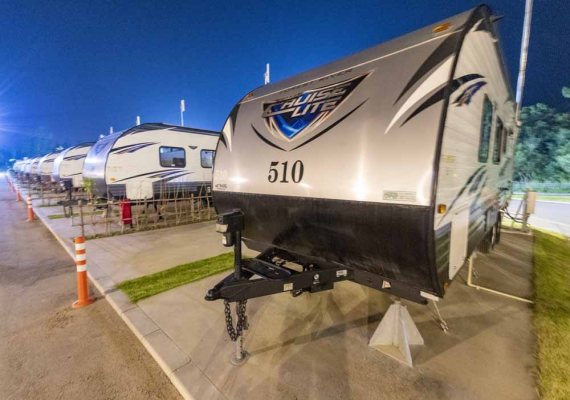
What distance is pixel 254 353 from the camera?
9.39 ft

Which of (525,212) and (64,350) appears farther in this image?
(525,212)

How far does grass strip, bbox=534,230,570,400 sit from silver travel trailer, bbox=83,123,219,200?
10262 mm

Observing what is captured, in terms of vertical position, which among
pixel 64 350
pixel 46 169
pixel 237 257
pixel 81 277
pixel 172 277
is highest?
pixel 46 169

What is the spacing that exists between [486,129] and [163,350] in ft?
14.6

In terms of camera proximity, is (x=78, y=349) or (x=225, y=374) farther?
(x=78, y=349)

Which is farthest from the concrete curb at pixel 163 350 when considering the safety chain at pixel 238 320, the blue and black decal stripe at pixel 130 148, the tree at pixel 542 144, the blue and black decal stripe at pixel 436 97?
the tree at pixel 542 144

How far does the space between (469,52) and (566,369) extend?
318 cm

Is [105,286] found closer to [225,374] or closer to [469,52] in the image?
[225,374]

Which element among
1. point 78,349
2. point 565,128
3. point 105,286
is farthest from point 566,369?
point 565,128

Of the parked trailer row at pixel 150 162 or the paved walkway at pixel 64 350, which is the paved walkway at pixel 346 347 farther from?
the parked trailer row at pixel 150 162

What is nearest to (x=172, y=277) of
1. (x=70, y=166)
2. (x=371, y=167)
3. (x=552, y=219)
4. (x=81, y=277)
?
(x=81, y=277)

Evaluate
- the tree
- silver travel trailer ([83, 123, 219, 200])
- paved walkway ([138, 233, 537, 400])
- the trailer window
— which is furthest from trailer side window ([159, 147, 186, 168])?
the tree

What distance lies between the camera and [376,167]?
2.20 m

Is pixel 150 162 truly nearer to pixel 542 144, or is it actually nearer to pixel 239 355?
pixel 239 355
